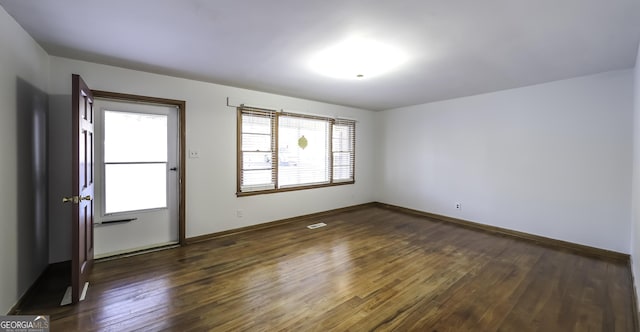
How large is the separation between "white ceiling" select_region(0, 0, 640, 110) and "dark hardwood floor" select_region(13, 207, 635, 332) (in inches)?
91.7

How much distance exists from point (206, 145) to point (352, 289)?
2.84m

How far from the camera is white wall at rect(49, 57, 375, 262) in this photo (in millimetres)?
2885

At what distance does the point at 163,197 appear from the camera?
11.8 ft

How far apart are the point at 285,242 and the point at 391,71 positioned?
2.75m

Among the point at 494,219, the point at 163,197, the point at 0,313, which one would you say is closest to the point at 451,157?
the point at 494,219

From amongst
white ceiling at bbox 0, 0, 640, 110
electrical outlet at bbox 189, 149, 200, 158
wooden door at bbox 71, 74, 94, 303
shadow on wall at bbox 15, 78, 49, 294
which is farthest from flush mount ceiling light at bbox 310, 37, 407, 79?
shadow on wall at bbox 15, 78, 49, 294

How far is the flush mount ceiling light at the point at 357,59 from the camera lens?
8.26 ft

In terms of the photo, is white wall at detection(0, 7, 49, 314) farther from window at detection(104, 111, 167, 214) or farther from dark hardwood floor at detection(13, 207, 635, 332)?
window at detection(104, 111, 167, 214)

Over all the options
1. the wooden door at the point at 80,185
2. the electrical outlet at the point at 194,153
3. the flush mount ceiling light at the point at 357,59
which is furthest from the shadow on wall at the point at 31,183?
the flush mount ceiling light at the point at 357,59

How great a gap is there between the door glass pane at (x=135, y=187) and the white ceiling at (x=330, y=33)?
127 centimetres

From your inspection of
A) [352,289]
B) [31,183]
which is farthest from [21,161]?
[352,289]

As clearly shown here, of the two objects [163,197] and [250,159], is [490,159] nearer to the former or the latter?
[250,159]

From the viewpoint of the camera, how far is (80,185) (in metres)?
2.28

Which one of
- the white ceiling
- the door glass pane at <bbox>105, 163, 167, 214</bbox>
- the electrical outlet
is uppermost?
the white ceiling
